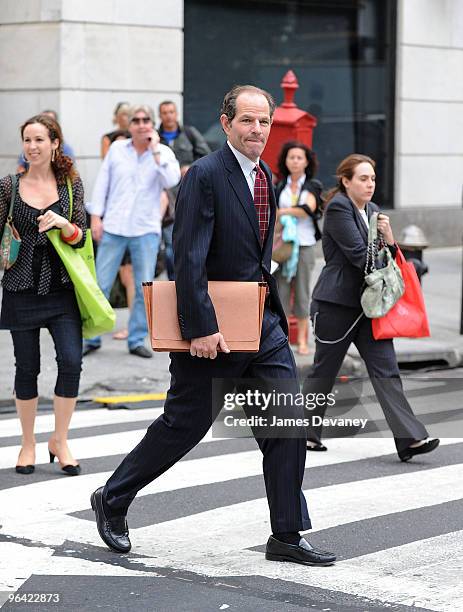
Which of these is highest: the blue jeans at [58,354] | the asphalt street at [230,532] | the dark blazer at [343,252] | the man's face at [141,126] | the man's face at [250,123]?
the man's face at [141,126]

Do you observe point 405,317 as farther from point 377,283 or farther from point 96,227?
point 96,227

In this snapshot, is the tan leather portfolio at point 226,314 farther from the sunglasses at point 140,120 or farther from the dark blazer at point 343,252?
the sunglasses at point 140,120

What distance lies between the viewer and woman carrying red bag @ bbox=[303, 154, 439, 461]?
8.05 metres

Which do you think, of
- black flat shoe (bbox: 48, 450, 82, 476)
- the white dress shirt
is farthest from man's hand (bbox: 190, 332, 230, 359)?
black flat shoe (bbox: 48, 450, 82, 476)

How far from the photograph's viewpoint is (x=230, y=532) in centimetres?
638

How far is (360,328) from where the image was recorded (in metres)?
8.23

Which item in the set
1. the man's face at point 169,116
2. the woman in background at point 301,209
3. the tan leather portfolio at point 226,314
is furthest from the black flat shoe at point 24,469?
the man's face at point 169,116

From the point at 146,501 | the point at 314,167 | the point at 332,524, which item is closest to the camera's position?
the point at 332,524

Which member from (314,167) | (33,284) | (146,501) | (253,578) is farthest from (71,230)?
(314,167)

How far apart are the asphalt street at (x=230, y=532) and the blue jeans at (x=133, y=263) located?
8.20 feet

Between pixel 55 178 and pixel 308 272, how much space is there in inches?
190

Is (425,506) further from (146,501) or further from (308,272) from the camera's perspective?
(308,272)

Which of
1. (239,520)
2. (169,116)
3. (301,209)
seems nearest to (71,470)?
(239,520)

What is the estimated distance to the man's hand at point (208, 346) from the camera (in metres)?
5.64
